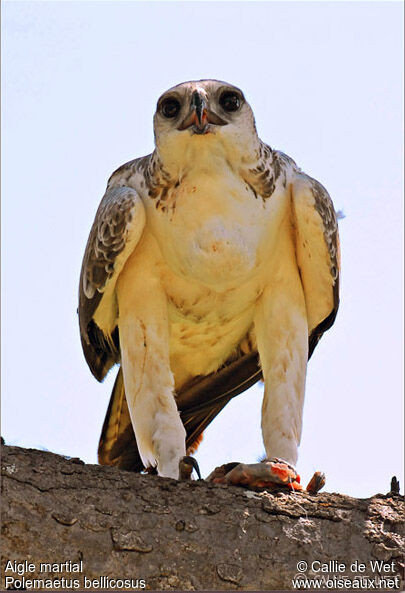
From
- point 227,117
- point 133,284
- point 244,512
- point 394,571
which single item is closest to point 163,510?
point 244,512

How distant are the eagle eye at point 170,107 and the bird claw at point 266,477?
2.47 metres

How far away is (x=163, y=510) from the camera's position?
628cm

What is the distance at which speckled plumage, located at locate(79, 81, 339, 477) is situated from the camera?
25.8 ft

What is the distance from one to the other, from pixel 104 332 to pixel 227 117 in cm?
190

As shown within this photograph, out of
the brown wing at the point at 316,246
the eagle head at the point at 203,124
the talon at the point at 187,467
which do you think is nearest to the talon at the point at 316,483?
the talon at the point at 187,467

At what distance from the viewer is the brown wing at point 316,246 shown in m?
8.11

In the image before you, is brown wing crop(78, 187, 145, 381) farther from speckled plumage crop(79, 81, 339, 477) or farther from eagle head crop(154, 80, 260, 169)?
eagle head crop(154, 80, 260, 169)

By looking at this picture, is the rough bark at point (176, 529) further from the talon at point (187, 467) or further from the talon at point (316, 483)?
the talon at point (187, 467)

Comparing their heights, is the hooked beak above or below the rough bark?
above

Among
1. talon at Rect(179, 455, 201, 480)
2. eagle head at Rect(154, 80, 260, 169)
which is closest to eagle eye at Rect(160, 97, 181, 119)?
eagle head at Rect(154, 80, 260, 169)

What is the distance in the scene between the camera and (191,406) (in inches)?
357

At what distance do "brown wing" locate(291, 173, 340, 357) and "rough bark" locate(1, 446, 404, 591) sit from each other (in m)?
2.10

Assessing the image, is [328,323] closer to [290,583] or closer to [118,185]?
[118,185]

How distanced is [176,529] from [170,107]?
310 cm
